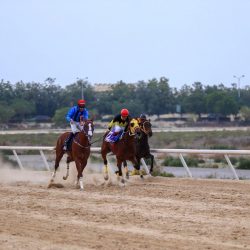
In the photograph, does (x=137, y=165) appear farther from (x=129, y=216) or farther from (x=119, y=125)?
(x=129, y=216)

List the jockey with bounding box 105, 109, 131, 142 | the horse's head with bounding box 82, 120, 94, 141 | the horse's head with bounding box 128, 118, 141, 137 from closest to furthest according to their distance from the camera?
the horse's head with bounding box 82, 120, 94, 141, the horse's head with bounding box 128, 118, 141, 137, the jockey with bounding box 105, 109, 131, 142

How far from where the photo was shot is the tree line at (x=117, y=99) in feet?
279

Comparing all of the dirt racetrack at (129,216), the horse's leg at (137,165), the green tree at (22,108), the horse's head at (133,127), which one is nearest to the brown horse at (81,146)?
the dirt racetrack at (129,216)

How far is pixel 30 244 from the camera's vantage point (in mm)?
10648

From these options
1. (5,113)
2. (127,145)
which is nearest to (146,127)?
(127,145)

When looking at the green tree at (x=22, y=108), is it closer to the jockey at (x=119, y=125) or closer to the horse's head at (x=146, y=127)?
the horse's head at (x=146, y=127)

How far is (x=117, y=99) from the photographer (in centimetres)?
9175

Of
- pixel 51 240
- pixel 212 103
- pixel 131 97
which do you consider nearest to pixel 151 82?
pixel 131 97

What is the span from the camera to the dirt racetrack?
1075 cm

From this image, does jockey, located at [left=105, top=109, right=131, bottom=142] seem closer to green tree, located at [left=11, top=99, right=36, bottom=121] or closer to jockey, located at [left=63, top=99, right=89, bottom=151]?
jockey, located at [left=63, top=99, right=89, bottom=151]

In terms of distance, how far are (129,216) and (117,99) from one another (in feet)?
258

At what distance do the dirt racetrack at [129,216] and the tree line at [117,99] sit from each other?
6339cm

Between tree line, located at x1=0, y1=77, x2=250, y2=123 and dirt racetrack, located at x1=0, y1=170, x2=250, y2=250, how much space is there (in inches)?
2496

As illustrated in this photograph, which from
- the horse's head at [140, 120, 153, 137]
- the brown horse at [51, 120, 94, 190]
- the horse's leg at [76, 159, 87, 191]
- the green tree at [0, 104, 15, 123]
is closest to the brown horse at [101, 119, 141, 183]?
the brown horse at [51, 120, 94, 190]
